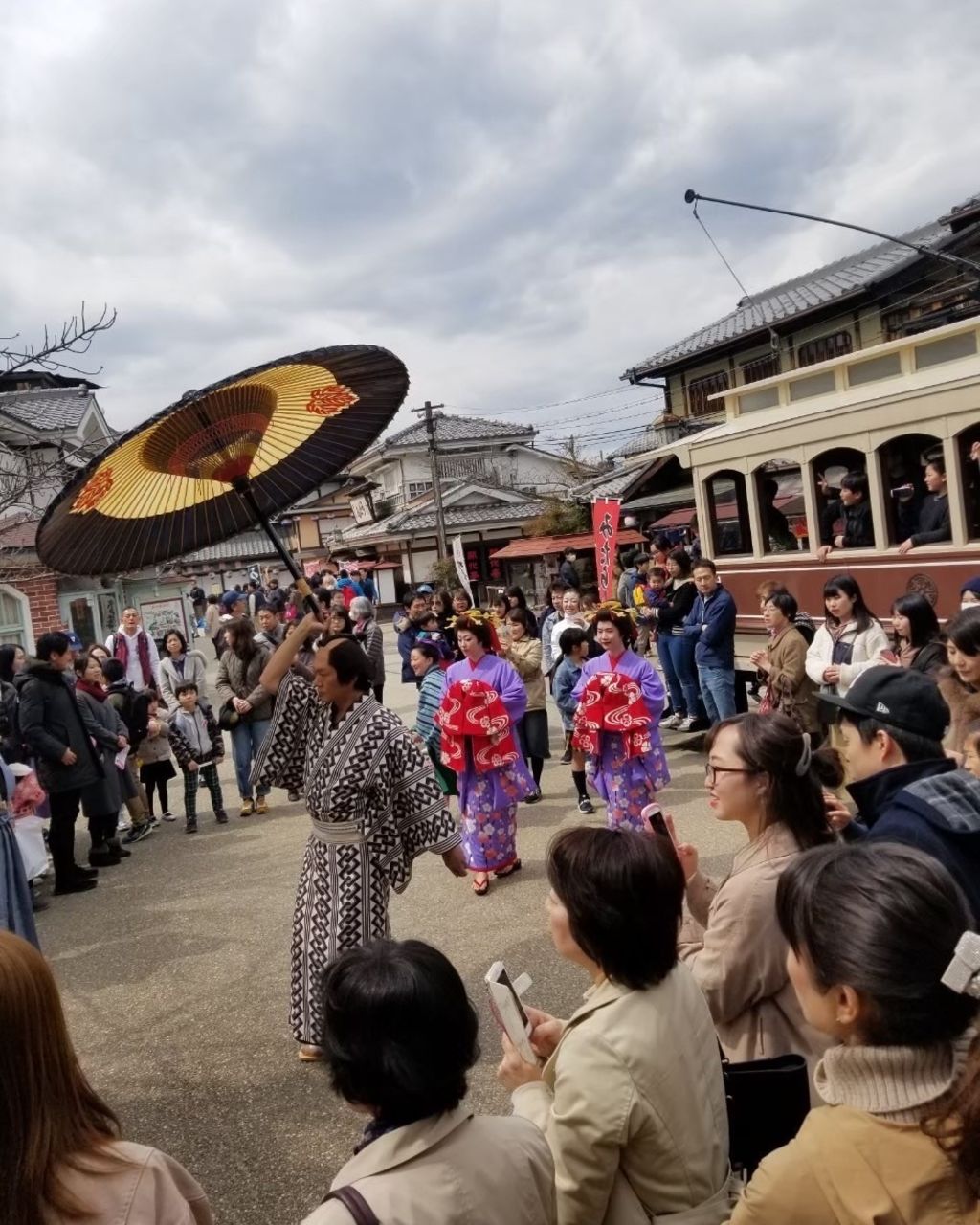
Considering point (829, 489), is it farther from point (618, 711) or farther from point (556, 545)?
point (556, 545)

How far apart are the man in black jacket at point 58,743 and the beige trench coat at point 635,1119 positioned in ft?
19.3

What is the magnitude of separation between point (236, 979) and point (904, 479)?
7.16m

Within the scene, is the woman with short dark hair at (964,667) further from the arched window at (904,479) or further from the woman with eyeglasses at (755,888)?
the arched window at (904,479)

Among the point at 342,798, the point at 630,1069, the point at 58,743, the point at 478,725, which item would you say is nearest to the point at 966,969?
the point at 630,1069

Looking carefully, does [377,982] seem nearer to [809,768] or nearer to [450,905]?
[809,768]

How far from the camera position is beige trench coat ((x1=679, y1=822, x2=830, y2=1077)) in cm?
224

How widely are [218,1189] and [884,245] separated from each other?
24829mm

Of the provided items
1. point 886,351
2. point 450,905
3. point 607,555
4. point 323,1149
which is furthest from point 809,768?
point 607,555

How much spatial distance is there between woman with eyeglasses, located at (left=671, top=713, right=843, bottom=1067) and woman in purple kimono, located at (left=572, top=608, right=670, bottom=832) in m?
3.15

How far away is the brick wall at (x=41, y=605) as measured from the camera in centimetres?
1559

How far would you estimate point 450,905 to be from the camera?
5840 millimetres

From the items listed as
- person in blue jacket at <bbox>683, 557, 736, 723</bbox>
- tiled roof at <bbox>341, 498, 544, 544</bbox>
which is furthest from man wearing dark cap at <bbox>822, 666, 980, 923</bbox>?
tiled roof at <bbox>341, 498, 544, 544</bbox>

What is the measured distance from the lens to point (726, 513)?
445 inches

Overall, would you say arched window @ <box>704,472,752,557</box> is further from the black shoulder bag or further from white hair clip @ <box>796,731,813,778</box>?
the black shoulder bag
